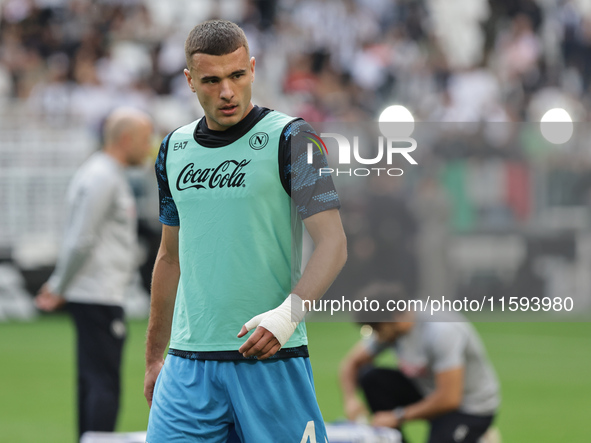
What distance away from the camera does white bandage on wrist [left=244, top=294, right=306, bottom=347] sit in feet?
9.45

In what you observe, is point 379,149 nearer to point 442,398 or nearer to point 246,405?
point 246,405

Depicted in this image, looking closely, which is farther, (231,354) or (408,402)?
(408,402)

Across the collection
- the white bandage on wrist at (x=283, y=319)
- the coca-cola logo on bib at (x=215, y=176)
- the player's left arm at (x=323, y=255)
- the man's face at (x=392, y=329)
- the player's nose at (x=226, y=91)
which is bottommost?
the man's face at (x=392, y=329)

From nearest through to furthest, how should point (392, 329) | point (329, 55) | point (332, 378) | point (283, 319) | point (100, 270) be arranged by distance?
point (283, 319)
point (392, 329)
point (100, 270)
point (332, 378)
point (329, 55)

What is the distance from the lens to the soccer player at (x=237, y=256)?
3135 mm

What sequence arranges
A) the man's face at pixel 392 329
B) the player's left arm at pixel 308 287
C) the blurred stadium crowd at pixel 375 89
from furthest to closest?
1. the blurred stadium crowd at pixel 375 89
2. the man's face at pixel 392 329
3. the player's left arm at pixel 308 287

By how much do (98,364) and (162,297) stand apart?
252cm

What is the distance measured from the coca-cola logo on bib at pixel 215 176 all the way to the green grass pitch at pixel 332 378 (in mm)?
4210

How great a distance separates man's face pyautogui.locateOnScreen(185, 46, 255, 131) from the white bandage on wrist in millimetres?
681

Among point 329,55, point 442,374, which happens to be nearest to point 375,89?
point 329,55

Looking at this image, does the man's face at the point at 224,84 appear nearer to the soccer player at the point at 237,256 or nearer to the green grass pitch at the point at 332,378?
the soccer player at the point at 237,256

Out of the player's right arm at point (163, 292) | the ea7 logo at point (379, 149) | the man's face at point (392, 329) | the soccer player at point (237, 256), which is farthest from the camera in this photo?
the man's face at point (392, 329)

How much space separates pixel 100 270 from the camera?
237 inches

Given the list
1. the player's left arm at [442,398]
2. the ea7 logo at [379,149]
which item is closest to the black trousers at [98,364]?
the player's left arm at [442,398]
